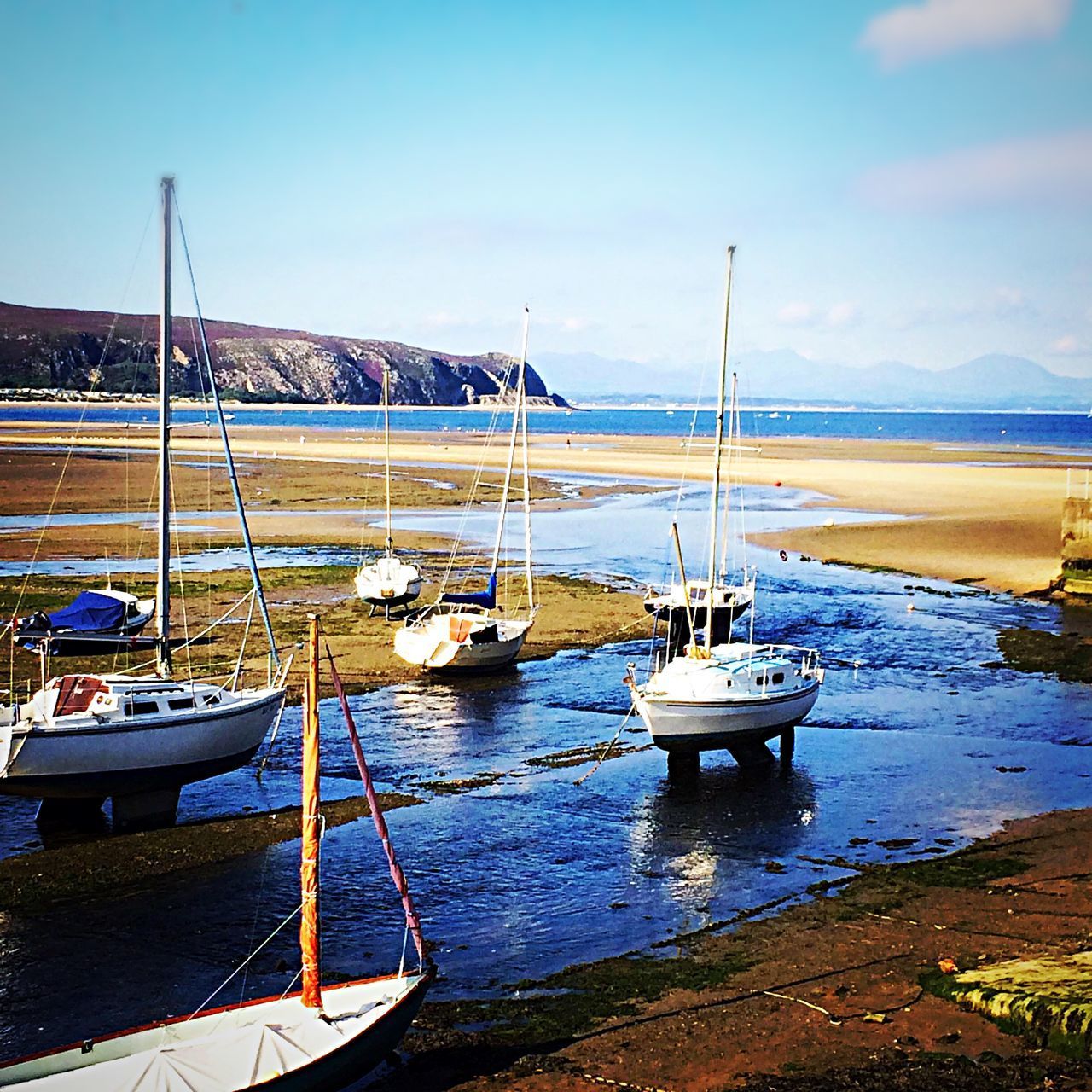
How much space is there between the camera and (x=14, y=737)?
2045 centimetres

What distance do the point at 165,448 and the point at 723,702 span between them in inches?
472

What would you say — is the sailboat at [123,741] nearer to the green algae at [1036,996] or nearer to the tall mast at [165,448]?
the tall mast at [165,448]

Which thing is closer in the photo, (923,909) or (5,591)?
(923,909)

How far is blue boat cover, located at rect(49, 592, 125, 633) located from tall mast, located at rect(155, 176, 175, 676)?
406 cm

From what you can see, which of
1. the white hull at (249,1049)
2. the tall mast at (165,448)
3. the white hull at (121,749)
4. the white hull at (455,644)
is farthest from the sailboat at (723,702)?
the white hull at (249,1049)

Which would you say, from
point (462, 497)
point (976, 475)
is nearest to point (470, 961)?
point (462, 497)

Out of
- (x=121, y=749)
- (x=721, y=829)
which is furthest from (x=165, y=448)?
(x=721, y=829)

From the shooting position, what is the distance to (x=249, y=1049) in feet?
42.0

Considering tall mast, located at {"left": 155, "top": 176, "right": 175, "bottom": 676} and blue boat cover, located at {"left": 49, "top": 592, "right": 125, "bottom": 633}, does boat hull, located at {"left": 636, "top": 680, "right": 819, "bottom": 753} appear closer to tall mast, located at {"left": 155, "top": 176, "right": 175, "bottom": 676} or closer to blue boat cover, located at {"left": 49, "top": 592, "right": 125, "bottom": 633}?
tall mast, located at {"left": 155, "top": 176, "right": 175, "bottom": 676}

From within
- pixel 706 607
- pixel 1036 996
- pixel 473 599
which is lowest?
pixel 1036 996

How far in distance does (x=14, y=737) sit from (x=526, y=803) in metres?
8.98

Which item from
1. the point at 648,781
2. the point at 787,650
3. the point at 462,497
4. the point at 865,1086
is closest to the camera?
the point at 865,1086

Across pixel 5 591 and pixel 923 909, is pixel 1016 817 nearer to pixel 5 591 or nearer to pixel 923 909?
pixel 923 909

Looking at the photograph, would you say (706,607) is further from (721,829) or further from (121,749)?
(121,749)
